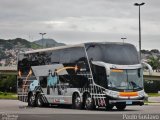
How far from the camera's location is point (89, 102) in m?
29.3

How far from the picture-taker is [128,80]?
93.6 feet

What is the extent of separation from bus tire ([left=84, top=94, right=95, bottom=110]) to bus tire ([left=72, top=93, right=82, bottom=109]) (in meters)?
0.46

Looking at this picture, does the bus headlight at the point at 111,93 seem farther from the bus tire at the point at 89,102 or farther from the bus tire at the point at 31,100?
the bus tire at the point at 31,100

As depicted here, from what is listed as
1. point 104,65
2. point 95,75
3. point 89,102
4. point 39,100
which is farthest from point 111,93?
point 39,100

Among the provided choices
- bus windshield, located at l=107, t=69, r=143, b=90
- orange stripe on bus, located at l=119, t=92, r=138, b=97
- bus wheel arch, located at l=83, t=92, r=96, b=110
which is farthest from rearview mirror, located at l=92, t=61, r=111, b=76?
bus wheel arch, located at l=83, t=92, r=96, b=110

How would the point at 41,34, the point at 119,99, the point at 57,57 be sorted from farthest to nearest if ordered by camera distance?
the point at 41,34 → the point at 57,57 → the point at 119,99

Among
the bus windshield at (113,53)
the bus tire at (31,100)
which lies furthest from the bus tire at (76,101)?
the bus tire at (31,100)

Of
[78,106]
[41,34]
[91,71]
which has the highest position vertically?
[41,34]

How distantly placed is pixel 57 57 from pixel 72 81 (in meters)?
2.44

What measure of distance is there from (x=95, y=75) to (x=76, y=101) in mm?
2854

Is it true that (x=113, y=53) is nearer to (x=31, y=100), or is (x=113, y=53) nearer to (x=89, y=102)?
(x=89, y=102)

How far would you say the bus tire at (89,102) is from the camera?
95.3 ft

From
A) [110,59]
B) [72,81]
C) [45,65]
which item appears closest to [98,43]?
[110,59]

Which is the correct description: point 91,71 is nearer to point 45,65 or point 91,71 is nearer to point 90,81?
point 90,81
